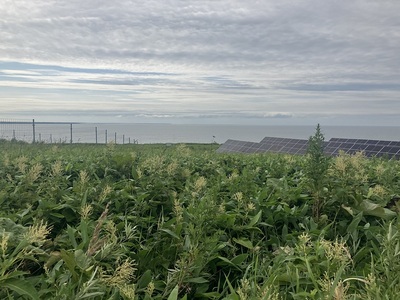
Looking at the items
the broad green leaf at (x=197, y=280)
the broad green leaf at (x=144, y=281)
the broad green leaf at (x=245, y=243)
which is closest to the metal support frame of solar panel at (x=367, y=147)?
the broad green leaf at (x=245, y=243)

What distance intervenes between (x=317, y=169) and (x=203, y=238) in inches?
43.8

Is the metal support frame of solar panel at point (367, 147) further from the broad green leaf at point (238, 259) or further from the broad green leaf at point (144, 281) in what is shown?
the broad green leaf at point (144, 281)

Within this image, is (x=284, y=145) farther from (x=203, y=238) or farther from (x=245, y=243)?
(x=203, y=238)

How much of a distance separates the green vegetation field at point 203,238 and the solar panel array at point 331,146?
7.25m

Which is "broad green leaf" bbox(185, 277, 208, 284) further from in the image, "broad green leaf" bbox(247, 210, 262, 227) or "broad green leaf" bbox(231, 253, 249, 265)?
"broad green leaf" bbox(247, 210, 262, 227)

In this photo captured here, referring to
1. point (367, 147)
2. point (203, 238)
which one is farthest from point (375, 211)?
point (367, 147)

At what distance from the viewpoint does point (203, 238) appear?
206cm

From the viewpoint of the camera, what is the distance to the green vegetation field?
157 cm

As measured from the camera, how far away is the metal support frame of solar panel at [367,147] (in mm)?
12512

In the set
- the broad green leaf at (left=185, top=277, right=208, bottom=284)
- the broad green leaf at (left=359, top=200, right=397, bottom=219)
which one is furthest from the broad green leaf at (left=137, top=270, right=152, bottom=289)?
the broad green leaf at (left=359, top=200, right=397, bottom=219)

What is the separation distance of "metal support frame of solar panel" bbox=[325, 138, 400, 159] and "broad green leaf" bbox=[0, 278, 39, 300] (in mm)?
11592

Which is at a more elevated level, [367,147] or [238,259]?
[367,147]

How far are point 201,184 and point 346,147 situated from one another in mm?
12893

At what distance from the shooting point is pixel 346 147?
1430cm
